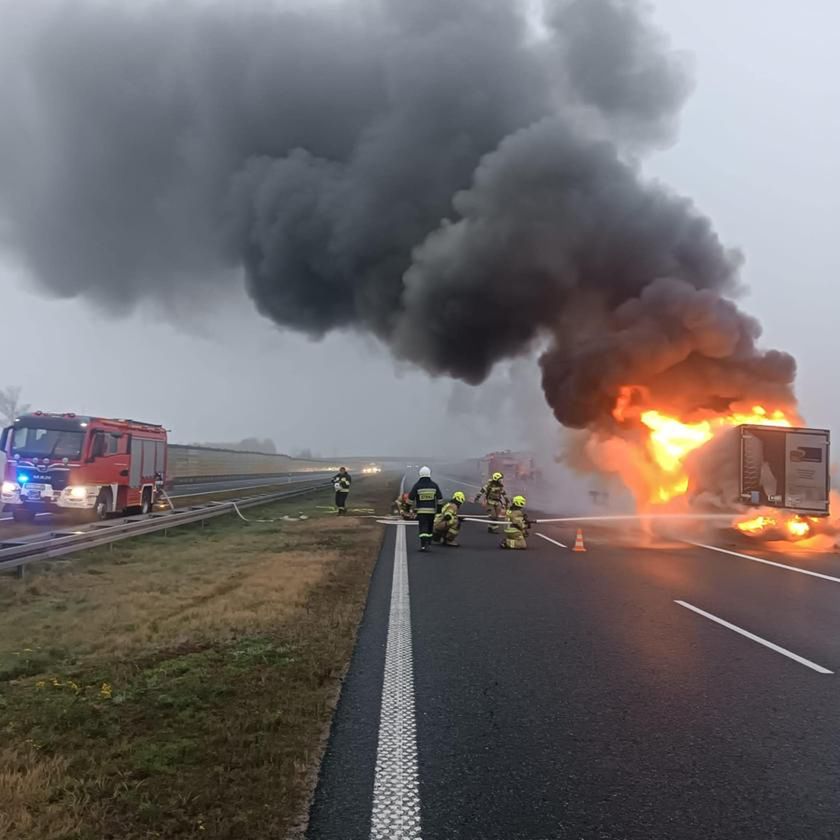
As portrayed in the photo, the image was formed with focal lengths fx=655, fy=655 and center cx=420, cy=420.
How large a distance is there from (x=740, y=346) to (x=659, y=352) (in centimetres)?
219

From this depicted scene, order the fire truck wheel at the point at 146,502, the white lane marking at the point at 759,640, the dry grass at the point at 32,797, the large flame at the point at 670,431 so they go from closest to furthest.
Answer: the dry grass at the point at 32,797, the white lane marking at the point at 759,640, the large flame at the point at 670,431, the fire truck wheel at the point at 146,502

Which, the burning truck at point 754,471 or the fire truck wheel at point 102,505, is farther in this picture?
the fire truck wheel at point 102,505

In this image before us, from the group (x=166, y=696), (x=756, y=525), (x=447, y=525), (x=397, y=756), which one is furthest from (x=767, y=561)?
(x=166, y=696)

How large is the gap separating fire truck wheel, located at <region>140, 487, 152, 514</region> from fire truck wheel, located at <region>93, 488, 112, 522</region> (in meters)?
2.15

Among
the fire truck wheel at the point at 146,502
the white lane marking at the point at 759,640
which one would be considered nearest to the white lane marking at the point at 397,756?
the white lane marking at the point at 759,640

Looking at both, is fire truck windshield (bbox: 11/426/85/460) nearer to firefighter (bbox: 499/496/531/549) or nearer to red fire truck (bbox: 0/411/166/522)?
red fire truck (bbox: 0/411/166/522)

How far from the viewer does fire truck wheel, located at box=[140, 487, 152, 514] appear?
61.9 feet

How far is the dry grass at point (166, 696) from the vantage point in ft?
8.84

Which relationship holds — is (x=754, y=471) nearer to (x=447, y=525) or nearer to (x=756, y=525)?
(x=756, y=525)

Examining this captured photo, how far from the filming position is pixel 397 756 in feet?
10.9

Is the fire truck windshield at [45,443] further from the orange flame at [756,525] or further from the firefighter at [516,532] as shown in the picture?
the orange flame at [756,525]

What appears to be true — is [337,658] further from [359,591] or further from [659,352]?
[659,352]

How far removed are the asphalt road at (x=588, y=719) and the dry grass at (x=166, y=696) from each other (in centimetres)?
27

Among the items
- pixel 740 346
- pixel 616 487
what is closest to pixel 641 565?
pixel 740 346
